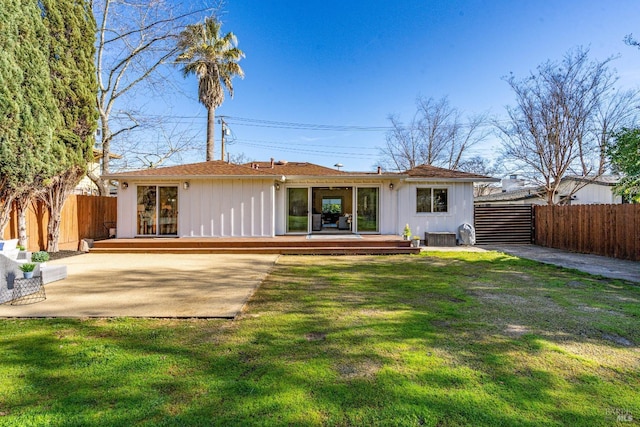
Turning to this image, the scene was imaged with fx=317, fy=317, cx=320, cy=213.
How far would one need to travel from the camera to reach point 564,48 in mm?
14281

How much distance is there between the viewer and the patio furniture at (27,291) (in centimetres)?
461

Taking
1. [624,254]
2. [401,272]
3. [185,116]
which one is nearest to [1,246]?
[401,272]

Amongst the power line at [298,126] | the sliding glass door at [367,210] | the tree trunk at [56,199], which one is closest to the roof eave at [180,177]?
the tree trunk at [56,199]

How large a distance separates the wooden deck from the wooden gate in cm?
489

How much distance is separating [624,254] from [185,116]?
18.7 m

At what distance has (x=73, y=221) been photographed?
10570 mm

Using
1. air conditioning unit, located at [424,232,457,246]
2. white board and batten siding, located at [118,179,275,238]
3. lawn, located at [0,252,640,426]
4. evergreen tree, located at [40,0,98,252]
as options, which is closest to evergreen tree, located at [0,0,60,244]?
evergreen tree, located at [40,0,98,252]

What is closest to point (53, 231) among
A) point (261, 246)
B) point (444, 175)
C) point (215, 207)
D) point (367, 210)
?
point (215, 207)

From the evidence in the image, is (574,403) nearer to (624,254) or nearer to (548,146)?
(624,254)

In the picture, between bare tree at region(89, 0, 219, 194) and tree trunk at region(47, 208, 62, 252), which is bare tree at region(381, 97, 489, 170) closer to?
bare tree at region(89, 0, 219, 194)

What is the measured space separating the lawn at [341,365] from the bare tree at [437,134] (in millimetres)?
22601

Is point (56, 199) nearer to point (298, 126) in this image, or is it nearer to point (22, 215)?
point (22, 215)

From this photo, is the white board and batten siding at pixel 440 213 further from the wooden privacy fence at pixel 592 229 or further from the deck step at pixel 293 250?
the wooden privacy fence at pixel 592 229

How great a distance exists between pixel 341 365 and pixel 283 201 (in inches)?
375
